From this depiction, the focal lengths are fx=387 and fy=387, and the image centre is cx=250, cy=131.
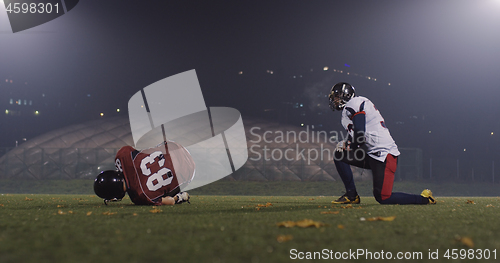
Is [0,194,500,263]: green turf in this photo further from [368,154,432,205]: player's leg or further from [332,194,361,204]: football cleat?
[332,194,361,204]: football cleat

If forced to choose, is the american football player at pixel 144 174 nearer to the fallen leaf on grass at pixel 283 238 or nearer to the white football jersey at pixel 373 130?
the white football jersey at pixel 373 130

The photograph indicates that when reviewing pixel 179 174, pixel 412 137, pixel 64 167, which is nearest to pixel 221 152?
pixel 64 167

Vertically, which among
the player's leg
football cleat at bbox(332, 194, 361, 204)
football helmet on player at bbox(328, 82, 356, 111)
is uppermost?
football helmet on player at bbox(328, 82, 356, 111)

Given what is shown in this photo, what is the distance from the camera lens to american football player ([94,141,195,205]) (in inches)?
227

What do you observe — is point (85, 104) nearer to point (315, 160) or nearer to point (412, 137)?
point (315, 160)

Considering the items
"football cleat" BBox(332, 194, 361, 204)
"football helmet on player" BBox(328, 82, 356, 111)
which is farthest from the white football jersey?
"football cleat" BBox(332, 194, 361, 204)

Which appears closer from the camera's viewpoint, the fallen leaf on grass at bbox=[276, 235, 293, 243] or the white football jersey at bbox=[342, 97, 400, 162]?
the fallen leaf on grass at bbox=[276, 235, 293, 243]

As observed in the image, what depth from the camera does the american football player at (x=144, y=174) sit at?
5.75 meters

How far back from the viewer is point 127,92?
192ft

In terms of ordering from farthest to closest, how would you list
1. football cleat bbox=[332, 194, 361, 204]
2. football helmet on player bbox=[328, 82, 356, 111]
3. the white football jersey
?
football cleat bbox=[332, 194, 361, 204] → football helmet on player bbox=[328, 82, 356, 111] → the white football jersey

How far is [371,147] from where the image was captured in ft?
20.6

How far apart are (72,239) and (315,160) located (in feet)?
83.5

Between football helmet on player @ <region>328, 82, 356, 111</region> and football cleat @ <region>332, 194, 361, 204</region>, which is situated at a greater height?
football helmet on player @ <region>328, 82, 356, 111</region>

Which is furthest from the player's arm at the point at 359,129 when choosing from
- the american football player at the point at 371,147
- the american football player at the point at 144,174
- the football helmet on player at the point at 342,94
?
the american football player at the point at 144,174
